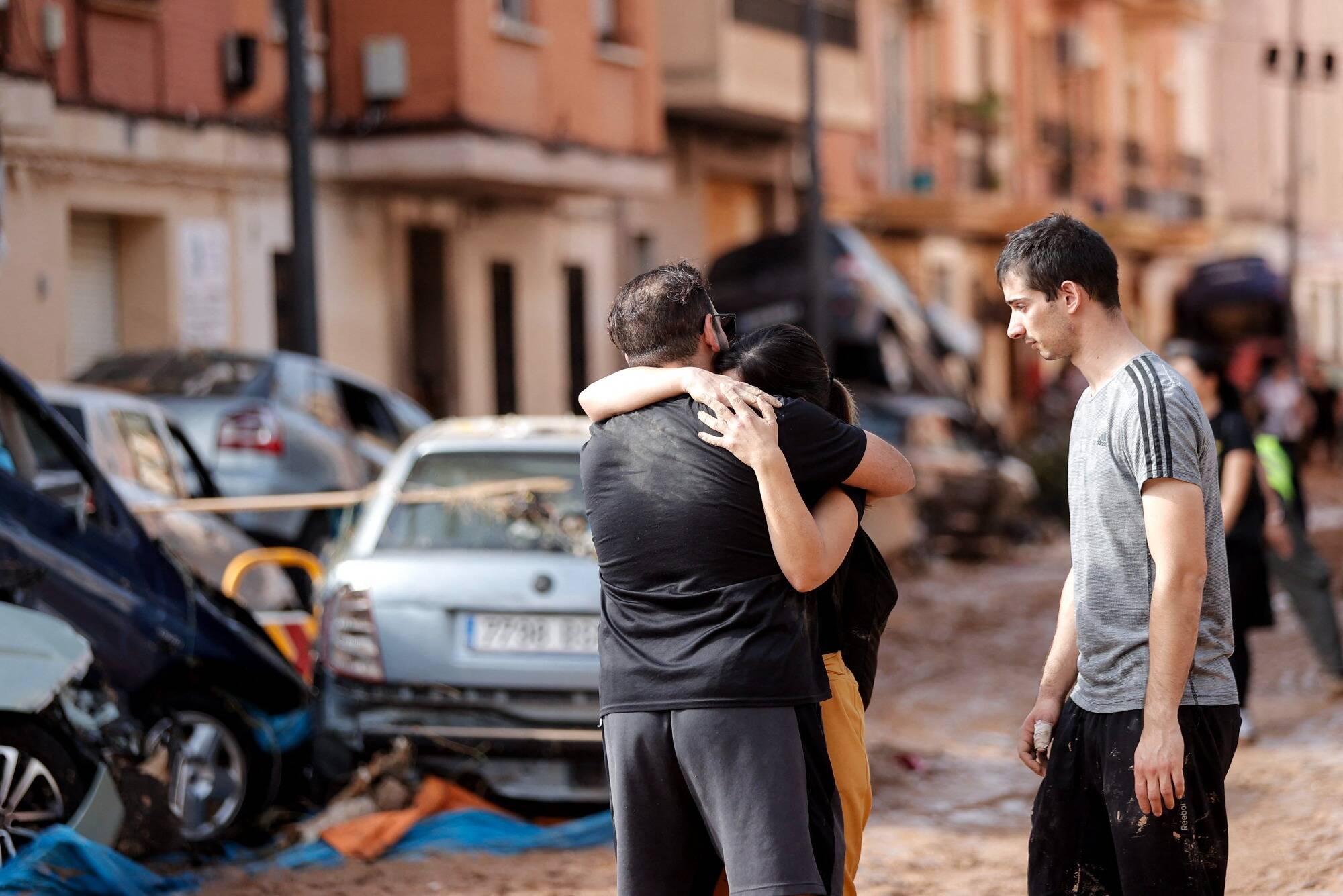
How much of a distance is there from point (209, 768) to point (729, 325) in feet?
12.6

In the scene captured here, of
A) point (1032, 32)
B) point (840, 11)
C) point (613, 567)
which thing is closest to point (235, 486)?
point (613, 567)

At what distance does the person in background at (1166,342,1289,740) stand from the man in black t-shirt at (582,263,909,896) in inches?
190

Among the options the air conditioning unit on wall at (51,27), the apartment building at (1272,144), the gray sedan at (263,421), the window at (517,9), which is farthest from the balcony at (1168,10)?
the gray sedan at (263,421)

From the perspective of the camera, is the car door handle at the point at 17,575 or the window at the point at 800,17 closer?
the car door handle at the point at 17,575

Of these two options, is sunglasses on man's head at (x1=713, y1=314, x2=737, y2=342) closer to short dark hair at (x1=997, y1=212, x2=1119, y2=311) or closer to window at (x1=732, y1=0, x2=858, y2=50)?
short dark hair at (x1=997, y1=212, x2=1119, y2=311)

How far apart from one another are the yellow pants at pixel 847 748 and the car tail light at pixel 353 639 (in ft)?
11.4

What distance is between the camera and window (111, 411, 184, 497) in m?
10.4

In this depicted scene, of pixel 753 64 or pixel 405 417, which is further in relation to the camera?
pixel 753 64

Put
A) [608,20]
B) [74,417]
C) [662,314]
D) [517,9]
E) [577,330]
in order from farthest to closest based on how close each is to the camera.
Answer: [577,330] → [608,20] → [517,9] → [74,417] → [662,314]

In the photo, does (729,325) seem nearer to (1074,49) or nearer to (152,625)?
(152,625)

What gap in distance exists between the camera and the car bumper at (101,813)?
6203 mm

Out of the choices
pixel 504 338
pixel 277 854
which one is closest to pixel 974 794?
pixel 277 854

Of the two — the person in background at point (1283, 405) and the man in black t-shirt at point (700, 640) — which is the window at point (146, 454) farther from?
the person in background at point (1283, 405)

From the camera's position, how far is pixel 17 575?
6516mm
